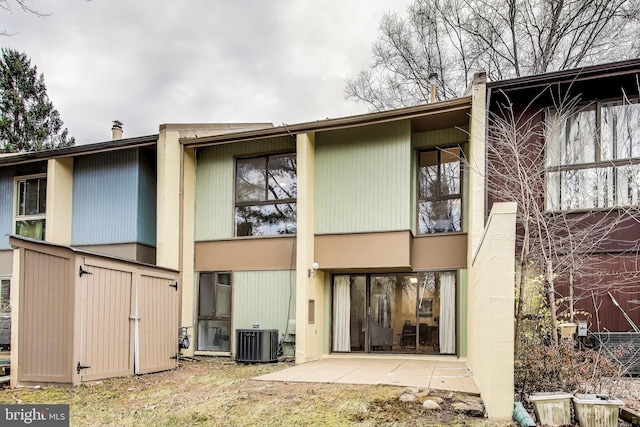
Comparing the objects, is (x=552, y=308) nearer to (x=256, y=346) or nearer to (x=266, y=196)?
(x=256, y=346)

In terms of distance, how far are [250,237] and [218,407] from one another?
5404mm

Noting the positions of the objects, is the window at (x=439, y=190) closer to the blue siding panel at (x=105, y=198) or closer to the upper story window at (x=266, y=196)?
the upper story window at (x=266, y=196)

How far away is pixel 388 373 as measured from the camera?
306 inches

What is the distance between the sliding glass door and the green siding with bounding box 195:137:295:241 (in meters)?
3.01

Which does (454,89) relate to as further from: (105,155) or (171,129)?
(105,155)

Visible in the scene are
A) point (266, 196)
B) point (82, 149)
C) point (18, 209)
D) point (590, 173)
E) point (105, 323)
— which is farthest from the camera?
point (18, 209)

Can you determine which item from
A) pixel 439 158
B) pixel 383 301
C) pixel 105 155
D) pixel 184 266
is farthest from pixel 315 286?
pixel 105 155

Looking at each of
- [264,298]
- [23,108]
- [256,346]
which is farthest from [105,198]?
[23,108]

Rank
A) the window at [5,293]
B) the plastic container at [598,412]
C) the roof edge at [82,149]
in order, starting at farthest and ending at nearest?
the window at [5,293] < the roof edge at [82,149] < the plastic container at [598,412]

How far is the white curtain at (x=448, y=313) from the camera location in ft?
31.7

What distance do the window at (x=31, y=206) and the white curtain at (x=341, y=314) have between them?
7.75 meters

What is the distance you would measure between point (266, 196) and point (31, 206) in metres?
6.66

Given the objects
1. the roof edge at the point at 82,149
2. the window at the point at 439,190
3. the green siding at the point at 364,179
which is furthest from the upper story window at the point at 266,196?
the window at the point at 439,190

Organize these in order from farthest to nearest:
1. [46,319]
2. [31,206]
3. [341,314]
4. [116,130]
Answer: [116,130] → [31,206] → [341,314] → [46,319]
